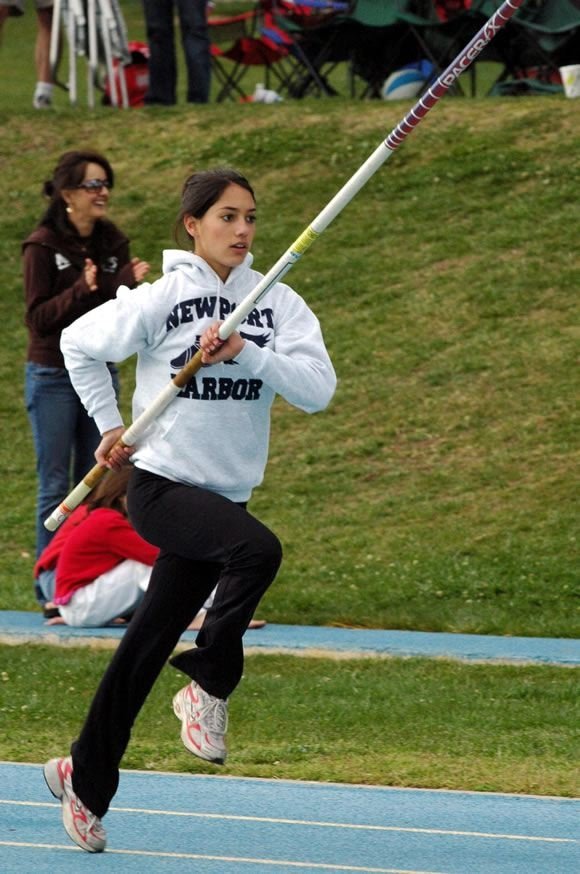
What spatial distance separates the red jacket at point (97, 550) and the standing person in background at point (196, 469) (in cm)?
366

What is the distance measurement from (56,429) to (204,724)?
13.6 feet

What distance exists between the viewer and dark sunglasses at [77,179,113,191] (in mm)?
8672

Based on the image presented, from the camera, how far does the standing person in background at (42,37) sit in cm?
1723

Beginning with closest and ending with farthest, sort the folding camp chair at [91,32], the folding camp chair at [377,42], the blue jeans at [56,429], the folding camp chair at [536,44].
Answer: the blue jeans at [56,429] → the folding camp chair at [536,44] → the folding camp chair at [91,32] → the folding camp chair at [377,42]

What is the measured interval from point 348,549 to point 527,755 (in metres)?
4.37

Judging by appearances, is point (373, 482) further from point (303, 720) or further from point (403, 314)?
point (303, 720)

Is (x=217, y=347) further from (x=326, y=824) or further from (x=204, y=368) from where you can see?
(x=326, y=824)

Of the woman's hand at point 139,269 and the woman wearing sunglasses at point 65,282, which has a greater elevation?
the woman's hand at point 139,269

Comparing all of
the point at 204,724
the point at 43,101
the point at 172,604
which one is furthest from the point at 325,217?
the point at 43,101

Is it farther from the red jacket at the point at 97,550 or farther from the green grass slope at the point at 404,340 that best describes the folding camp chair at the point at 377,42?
the red jacket at the point at 97,550

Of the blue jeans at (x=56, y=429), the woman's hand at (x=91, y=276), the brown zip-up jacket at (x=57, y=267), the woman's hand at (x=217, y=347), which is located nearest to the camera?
the woman's hand at (x=217, y=347)

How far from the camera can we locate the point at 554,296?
14.1m

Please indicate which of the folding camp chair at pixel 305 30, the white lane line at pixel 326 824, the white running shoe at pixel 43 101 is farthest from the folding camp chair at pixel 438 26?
the white lane line at pixel 326 824

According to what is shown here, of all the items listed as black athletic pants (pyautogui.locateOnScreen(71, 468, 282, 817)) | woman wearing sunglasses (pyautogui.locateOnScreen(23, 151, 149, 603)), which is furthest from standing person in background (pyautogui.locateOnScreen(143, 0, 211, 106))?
black athletic pants (pyautogui.locateOnScreen(71, 468, 282, 817))
